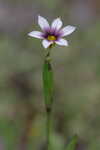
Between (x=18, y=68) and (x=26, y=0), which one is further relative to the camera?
(x=26, y=0)

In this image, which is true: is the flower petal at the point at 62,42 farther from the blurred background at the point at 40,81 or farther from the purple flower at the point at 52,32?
the blurred background at the point at 40,81

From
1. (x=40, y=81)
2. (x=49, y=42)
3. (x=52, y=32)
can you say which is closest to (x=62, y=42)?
(x=49, y=42)

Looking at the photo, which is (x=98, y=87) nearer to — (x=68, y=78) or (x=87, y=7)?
(x=68, y=78)

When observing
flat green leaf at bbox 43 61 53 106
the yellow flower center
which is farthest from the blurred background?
the yellow flower center

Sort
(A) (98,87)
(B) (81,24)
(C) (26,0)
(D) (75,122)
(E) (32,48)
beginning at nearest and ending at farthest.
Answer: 1. (D) (75,122)
2. (A) (98,87)
3. (E) (32,48)
4. (B) (81,24)
5. (C) (26,0)

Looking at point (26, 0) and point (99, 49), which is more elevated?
point (26, 0)

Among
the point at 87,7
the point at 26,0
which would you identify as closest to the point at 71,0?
the point at 87,7

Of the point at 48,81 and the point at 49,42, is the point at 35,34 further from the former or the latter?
the point at 48,81

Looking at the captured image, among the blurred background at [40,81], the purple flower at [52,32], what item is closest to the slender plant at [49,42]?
the purple flower at [52,32]
